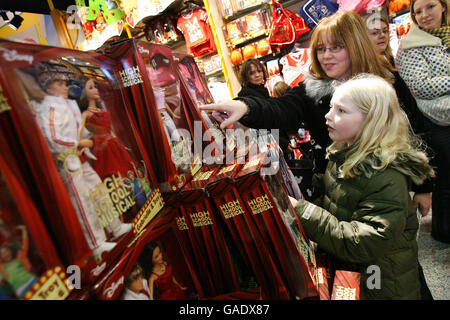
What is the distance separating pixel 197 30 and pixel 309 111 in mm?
2191

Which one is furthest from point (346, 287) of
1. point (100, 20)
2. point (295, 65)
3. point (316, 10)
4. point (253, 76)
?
point (100, 20)

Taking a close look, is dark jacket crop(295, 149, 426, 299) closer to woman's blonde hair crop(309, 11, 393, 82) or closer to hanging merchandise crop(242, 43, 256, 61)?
woman's blonde hair crop(309, 11, 393, 82)

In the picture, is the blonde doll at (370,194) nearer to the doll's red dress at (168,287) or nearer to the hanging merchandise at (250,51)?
the doll's red dress at (168,287)

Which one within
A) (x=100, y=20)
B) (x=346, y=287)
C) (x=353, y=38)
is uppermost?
(x=100, y=20)

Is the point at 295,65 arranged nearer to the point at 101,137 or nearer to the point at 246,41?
the point at 246,41

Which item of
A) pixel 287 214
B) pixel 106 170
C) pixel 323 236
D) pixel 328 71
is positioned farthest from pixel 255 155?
pixel 328 71

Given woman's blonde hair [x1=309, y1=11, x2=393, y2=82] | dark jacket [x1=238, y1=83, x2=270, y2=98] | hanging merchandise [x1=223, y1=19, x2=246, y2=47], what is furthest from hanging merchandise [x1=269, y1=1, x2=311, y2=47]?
woman's blonde hair [x1=309, y1=11, x2=393, y2=82]

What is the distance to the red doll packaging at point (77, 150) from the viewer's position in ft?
1.47

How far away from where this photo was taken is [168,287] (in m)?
0.69

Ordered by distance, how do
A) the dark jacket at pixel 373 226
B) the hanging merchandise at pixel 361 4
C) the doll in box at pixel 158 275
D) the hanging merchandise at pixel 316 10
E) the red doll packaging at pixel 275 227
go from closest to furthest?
the doll in box at pixel 158 275 → the red doll packaging at pixel 275 227 → the dark jacket at pixel 373 226 → the hanging merchandise at pixel 361 4 → the hanging merchandise at pixel 316 10

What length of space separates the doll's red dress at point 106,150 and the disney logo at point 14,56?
5.9 inches

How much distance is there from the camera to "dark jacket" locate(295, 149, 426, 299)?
84 cm

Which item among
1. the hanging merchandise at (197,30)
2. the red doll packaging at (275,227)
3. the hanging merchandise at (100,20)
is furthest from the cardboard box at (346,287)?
the hanging merchandise at (100,20)

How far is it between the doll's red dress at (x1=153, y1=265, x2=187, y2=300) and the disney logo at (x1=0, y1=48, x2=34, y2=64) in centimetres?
52
